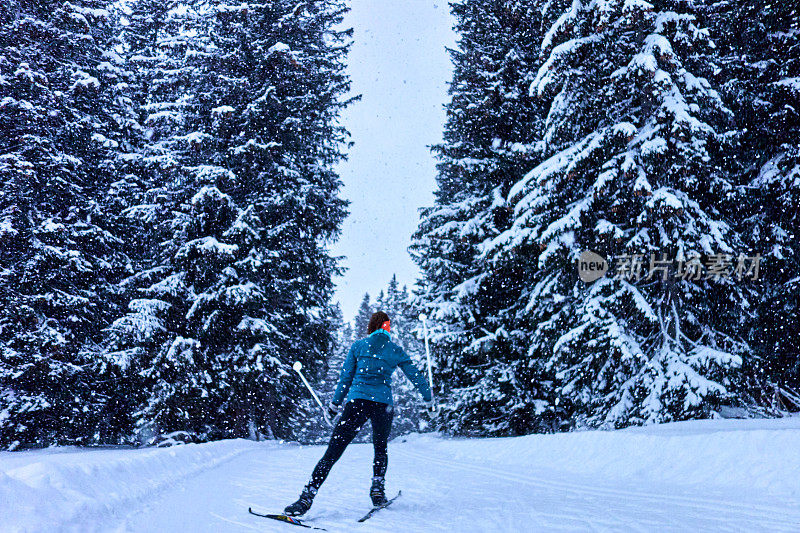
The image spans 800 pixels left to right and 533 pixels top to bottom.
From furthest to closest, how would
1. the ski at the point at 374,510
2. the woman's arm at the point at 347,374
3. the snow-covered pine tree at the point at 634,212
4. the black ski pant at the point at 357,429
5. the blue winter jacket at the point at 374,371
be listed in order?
the snow-covered pine tree at the point at 634,212, the woman's arm at the point at 347,374, the blue winter jacket at the point at 374,371, the black ski pant at the point at 357,429, the ski at the point at 374,510

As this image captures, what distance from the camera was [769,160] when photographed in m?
12.5

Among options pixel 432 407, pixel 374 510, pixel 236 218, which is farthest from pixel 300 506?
pixel 236 218

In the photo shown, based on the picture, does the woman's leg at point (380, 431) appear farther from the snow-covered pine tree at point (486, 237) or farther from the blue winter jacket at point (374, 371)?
the snow-covered pine tree at point (486, 237)

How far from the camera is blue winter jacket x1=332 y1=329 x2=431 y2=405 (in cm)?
552

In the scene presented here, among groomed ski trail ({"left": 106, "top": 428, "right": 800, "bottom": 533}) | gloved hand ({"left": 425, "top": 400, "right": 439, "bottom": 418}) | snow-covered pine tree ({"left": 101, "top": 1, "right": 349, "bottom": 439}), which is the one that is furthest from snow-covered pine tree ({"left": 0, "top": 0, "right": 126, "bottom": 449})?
gloved hand ({"left": 425, "top": 400, "right": 439, "bottom": 418})

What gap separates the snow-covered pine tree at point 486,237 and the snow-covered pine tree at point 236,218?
4.17 metres

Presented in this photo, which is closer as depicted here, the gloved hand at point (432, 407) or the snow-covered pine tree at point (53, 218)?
the gloved hand at point (432, 407)

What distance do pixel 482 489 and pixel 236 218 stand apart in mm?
12261

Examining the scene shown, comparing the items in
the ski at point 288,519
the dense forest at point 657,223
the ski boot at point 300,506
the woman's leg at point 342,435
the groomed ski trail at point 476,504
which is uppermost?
the dense forest at point 657,223

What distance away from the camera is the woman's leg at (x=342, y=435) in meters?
5.17

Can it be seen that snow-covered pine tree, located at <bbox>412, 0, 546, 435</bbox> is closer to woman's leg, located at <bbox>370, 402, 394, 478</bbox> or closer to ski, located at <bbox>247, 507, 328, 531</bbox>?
woman's leg, located at <bbox>370, 402, 394, 478</bbox>

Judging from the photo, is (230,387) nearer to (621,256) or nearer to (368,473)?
(368,473)

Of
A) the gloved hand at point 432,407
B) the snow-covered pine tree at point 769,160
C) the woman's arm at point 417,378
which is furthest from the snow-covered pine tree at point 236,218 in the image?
the snow-covered pine tree at point 769,160

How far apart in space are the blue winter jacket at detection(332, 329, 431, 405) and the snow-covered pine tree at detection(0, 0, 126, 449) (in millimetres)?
12137
